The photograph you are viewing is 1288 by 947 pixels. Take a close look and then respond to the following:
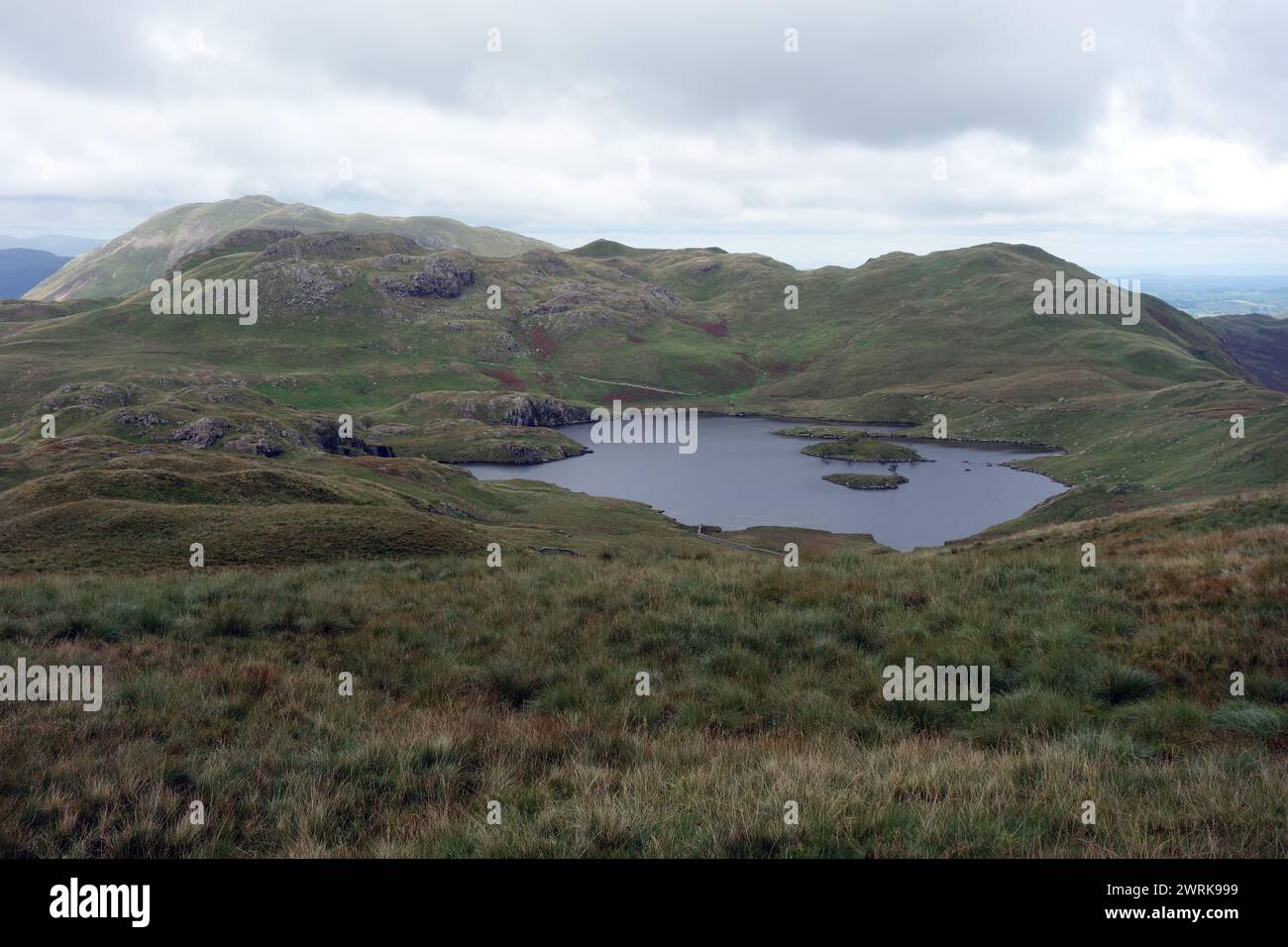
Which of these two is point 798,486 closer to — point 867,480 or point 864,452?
point 867,480

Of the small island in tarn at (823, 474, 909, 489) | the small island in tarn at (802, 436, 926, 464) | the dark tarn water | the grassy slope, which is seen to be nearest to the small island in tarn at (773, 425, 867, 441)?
the dark tarn water

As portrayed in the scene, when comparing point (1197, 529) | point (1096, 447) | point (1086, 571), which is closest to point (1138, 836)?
point (1086, 571)

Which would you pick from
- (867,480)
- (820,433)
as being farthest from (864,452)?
(820,433)

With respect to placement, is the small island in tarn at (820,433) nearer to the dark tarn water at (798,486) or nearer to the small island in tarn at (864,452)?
the dark tarn water at (798,486)

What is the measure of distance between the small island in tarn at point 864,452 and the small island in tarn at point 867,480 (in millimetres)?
15718

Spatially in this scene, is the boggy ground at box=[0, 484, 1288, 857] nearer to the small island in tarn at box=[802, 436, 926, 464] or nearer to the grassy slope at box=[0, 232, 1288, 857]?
the grassy slope at box=[0, 232, 1288, 857]

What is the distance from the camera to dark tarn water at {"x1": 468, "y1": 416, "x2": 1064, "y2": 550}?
97.8 m

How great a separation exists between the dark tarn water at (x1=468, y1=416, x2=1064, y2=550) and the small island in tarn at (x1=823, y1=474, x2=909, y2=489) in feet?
6.30

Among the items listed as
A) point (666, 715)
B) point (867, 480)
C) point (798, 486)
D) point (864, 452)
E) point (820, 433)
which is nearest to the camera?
point (666, 715)

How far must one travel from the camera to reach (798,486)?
120 meters

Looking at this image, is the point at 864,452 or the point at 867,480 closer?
the point at 867,480

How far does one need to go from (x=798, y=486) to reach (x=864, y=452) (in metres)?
31.2
